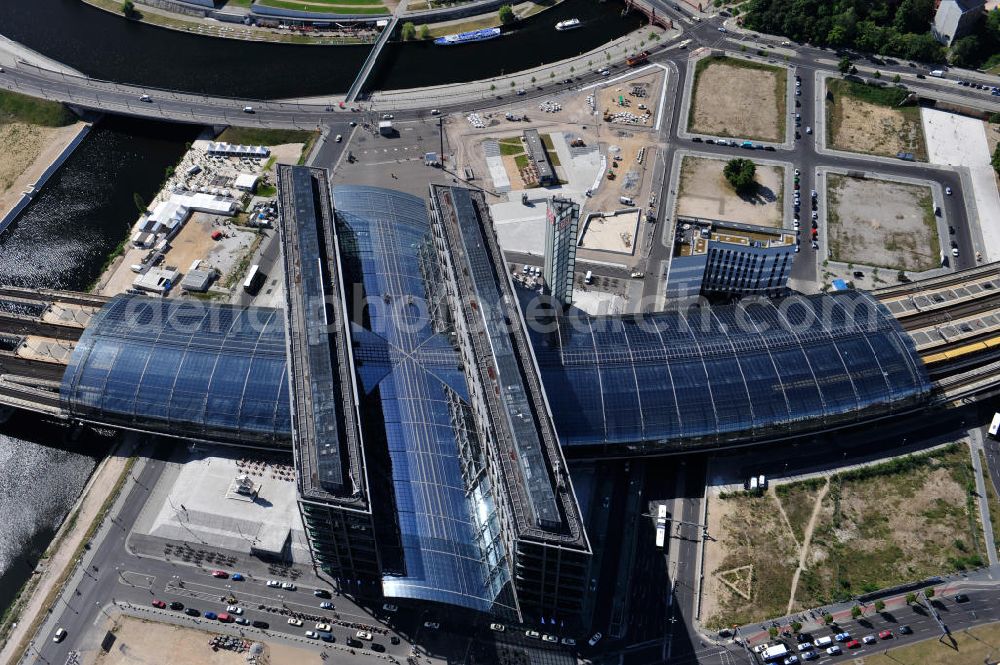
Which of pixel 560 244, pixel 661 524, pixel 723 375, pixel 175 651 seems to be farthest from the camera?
pixel 560 244

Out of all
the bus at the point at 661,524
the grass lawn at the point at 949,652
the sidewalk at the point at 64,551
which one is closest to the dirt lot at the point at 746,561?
the bus at the point at 661,524

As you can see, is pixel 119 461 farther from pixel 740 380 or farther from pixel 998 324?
pixel 998 324

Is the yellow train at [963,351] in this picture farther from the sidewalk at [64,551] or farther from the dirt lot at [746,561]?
the sidewalk at [64,551]

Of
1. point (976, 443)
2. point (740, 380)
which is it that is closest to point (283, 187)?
point (740, 380)

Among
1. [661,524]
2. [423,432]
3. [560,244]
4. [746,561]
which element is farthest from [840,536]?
[423,432]

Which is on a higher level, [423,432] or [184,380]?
[423,432]

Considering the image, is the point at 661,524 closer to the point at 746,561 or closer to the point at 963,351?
the point at 746,561

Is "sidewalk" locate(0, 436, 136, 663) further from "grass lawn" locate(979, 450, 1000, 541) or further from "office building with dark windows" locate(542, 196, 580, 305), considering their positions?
"grass lawn" locate(979, 450, 1000, 541)
